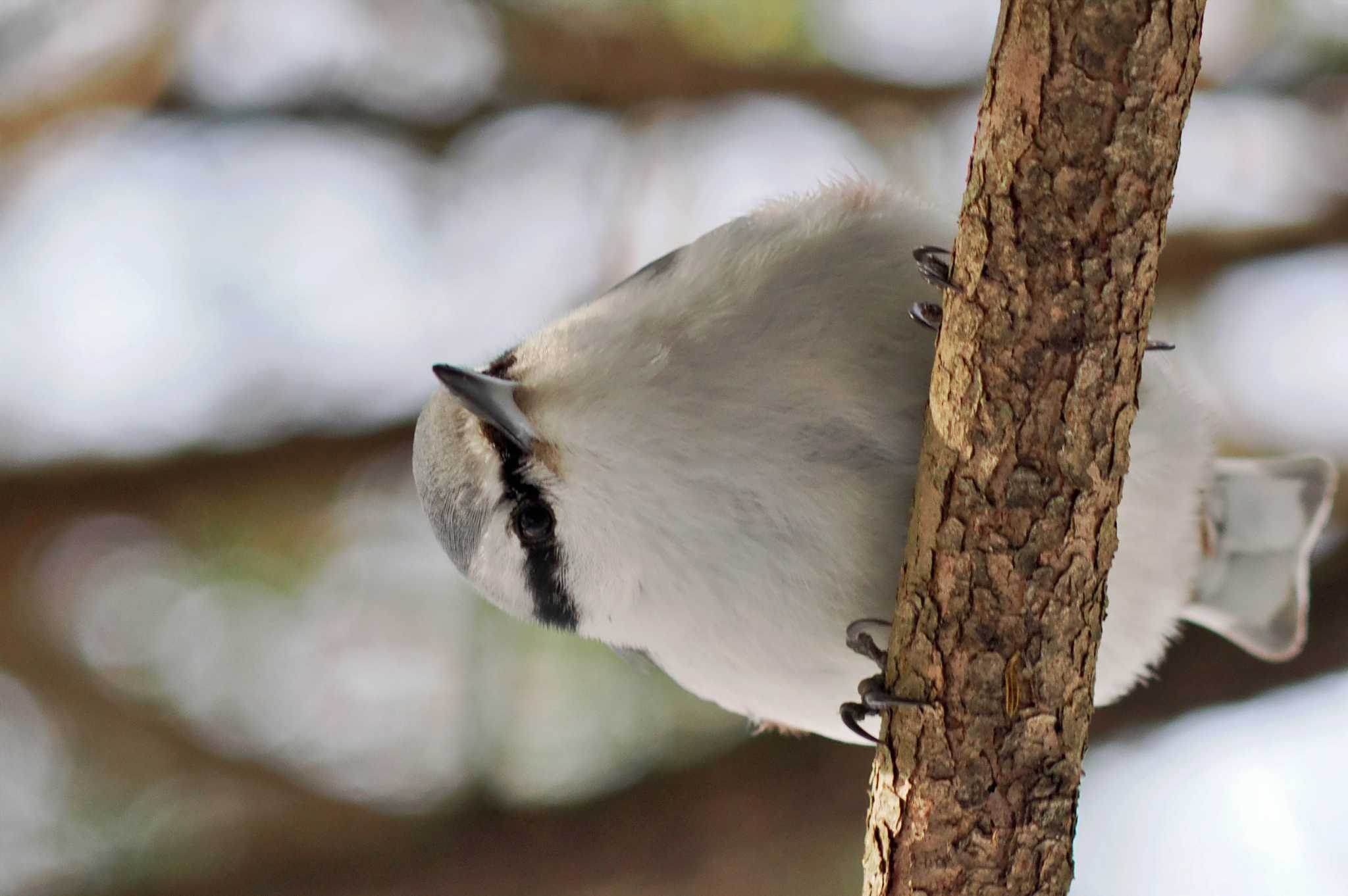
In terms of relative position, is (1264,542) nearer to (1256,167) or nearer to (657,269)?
(657,269)

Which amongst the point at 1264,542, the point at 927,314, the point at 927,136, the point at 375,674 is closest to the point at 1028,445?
the point at 927,314

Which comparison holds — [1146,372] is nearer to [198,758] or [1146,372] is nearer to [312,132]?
[312,132]

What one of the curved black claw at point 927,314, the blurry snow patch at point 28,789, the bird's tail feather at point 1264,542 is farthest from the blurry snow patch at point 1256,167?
the blurry snow patch at point 28,789

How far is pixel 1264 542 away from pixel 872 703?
1.24m

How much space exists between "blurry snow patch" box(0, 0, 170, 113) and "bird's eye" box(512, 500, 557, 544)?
2.45 m

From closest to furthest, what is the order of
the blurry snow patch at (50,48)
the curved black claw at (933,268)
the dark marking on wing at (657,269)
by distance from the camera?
the curved black claw at (933,268) → the dark marking on wing at (657,269) → the blurry snow patch at (50,48)

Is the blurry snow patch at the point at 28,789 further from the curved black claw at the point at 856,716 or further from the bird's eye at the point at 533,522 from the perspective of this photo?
the curved black claw at the point at 856,716

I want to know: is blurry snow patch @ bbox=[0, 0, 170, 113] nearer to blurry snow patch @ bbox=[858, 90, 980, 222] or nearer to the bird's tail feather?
blurry snow patch @ bbox=[858, 90, 980, 222]

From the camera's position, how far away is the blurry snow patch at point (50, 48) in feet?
10.4

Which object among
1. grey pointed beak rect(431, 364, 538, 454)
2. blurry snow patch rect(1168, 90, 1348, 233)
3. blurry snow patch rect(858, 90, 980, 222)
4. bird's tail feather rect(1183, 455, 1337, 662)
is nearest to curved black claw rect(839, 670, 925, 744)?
grey pointed beak rect(431, 364, 538, 454)

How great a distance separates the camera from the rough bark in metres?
1.12

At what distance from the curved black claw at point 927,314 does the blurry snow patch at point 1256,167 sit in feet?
7.63

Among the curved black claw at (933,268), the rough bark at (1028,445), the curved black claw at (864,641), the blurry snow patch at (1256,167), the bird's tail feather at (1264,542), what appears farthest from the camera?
the blurry snow patch at (1256,167)

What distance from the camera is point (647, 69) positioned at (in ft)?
10.7
